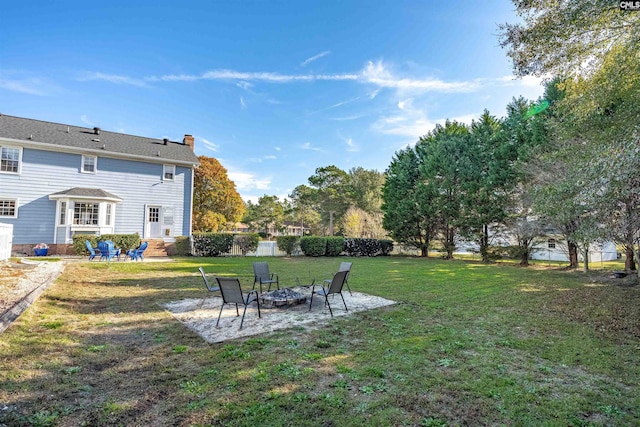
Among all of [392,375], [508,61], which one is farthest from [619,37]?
[392,375]

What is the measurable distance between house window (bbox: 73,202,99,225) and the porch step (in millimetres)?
2972

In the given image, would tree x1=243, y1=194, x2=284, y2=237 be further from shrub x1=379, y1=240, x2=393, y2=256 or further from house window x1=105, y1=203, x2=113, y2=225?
house window x1=105, y1=203, x2=113, y2=225

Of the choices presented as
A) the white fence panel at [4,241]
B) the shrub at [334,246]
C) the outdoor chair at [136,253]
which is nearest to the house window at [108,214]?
the outdoor chair at [136,253]

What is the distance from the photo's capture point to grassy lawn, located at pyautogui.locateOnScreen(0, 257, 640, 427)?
8.32 feet

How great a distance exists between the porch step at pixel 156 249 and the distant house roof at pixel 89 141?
5221mm

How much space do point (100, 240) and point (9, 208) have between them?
528cm

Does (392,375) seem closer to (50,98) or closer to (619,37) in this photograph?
(619,37)

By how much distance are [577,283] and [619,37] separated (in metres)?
7.67

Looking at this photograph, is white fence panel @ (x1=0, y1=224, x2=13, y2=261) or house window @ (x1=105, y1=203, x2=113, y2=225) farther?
house window @ (x1=105, y1=203, x2=113, y2=225)

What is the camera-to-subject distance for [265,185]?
133 feet

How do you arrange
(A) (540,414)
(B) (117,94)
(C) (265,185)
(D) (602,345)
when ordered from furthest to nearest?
(C) (265,185) < (B) (117,94) < (D) (602,345) < (A) (540,414)

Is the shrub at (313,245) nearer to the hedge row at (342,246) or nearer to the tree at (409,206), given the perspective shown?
the hedge row at (342,246)

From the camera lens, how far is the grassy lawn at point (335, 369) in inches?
99.8

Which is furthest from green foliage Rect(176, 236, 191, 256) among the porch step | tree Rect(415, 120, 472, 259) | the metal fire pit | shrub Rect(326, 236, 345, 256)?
tree Rect(415, 120, 472, 259)
